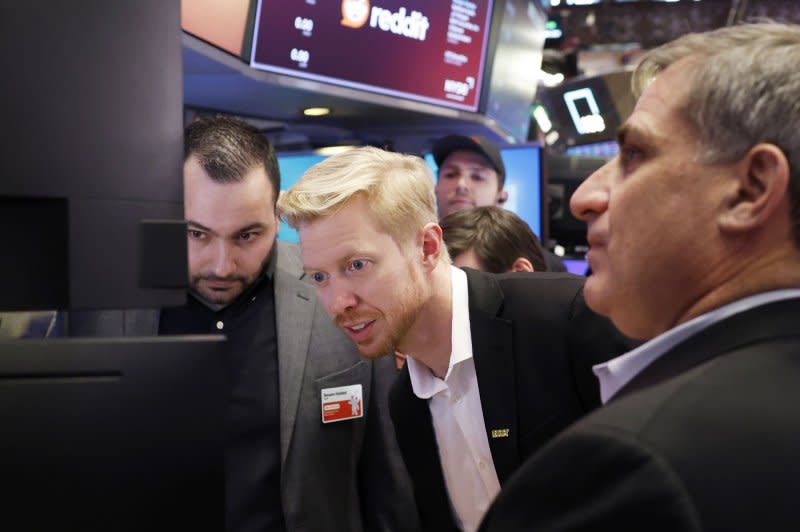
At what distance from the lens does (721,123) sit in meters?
0.88

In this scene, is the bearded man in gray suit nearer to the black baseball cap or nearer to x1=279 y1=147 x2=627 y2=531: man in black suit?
x1=279 y1=147 x2=627 y2=531: man in black suit

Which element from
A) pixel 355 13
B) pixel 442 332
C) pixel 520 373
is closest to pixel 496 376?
pixel 520 373

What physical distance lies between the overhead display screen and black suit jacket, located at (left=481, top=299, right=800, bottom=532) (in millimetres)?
2538

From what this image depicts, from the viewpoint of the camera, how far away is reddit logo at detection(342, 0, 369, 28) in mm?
3512

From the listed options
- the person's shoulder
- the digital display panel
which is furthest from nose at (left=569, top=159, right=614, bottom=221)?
the digital display panel

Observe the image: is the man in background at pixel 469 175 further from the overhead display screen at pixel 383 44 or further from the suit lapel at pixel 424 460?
A: the suit lapel at pixel 424 460

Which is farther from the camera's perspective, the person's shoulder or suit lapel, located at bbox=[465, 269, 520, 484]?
the person's shoulder

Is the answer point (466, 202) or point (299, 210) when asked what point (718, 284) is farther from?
point (466, 202)

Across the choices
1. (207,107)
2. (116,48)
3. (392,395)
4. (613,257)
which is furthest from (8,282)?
(207,107)

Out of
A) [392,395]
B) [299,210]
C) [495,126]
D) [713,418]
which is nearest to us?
[713,418]

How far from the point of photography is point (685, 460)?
0.67 m

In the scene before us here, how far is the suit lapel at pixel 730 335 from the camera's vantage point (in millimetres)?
802

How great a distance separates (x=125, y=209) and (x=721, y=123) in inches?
22.4

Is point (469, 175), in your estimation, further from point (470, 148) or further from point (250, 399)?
point (250, 399)
